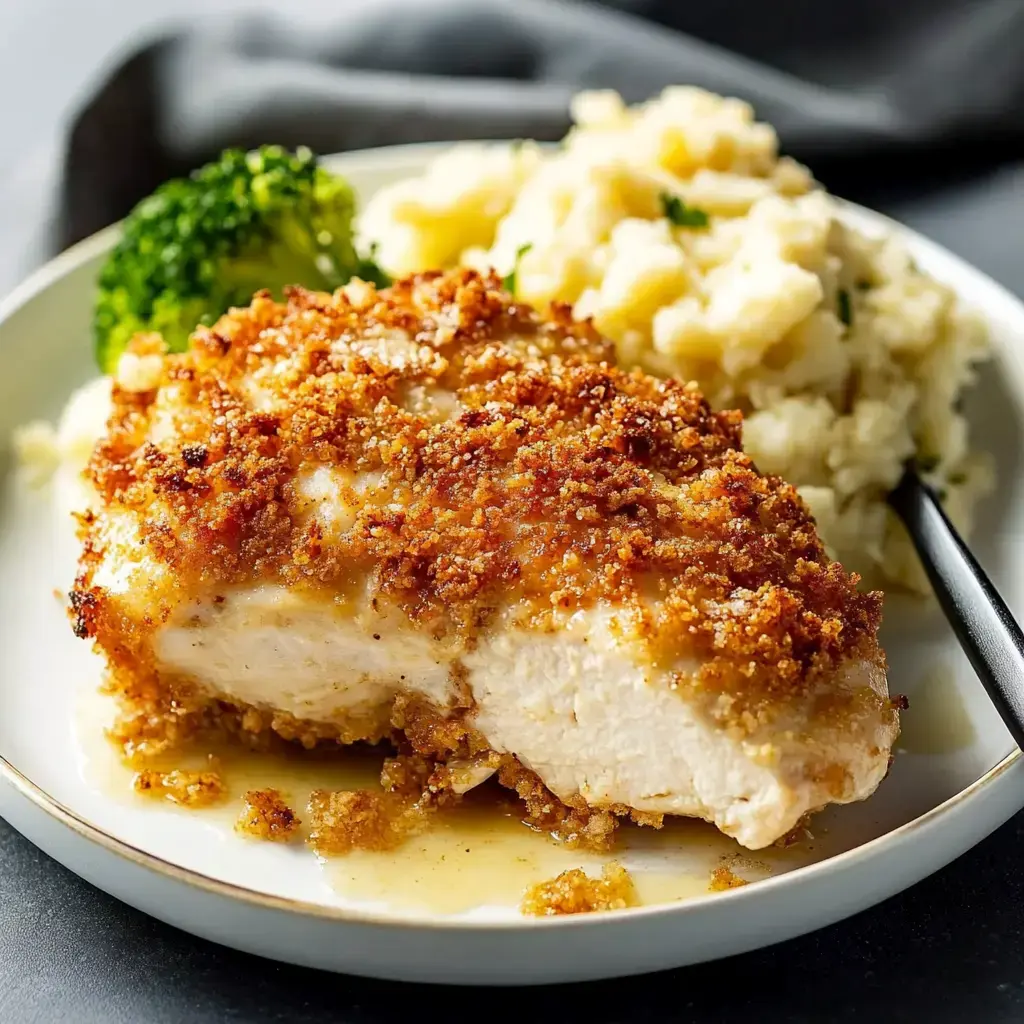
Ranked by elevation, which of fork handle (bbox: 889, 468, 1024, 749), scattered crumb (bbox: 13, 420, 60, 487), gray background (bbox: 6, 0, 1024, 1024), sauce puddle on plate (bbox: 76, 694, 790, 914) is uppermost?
fork handle (bbox: 889, 468, 1024, 749)

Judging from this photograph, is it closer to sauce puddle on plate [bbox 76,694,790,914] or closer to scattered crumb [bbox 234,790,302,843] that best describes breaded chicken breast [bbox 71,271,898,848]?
sauce puddle on plate [bbox 76,694,790,914]

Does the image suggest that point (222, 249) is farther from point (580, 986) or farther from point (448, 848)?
point (580, 986)

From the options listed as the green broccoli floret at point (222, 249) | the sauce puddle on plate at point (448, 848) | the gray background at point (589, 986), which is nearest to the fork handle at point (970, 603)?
the gray background at point (589, 986)

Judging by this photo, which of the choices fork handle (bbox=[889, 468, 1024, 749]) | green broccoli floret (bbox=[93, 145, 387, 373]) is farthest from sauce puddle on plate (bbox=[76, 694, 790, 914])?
green broccoli floret (bbox=[93, 145, 387, 373])

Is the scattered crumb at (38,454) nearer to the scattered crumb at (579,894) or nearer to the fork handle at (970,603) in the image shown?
the scattered crumb at (579,894)

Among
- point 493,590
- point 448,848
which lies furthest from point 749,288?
point 448,848

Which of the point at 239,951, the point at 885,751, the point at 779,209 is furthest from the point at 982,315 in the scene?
the point at 239,951

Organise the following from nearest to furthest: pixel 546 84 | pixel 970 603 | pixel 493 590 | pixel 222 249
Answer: pixel 493 590 → pixel 970 603 → pixel 222 249 → pixel 546 84
